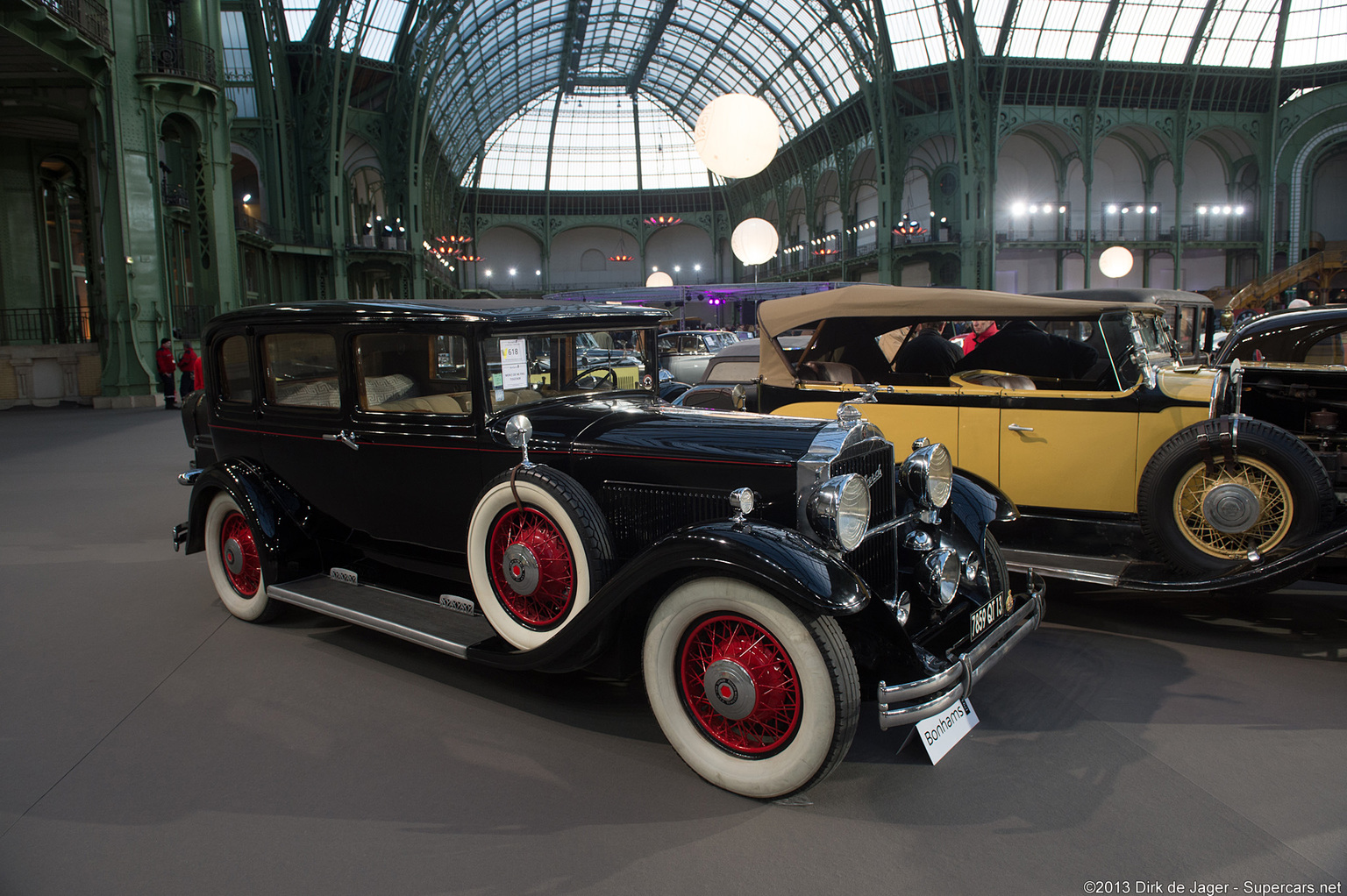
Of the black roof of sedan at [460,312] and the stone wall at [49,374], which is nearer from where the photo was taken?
the black roof of sedan at [460,312]

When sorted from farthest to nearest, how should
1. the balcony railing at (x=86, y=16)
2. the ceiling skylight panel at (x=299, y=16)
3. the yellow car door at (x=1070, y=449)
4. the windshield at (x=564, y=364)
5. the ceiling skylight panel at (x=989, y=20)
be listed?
the ceiling skylight panel at (x=989, y=20) → the ceiling skylight panel at (x=299, y=16) → the balcony railing at (x=86, y=16) → the yellow car door at (x=1070, y=449) → the windshield at (x=564, y=364)

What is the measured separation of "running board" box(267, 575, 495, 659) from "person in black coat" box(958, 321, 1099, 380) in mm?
3973

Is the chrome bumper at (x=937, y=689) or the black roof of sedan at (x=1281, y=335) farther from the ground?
the black roof of sedan at (x=1281, y=335)

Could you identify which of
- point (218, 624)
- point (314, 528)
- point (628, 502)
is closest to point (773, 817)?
point (628, 502)

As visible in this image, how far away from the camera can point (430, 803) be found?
272cm

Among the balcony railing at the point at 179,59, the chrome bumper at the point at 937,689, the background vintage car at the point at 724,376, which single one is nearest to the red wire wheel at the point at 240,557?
the chrome bumper at the point at 937,689

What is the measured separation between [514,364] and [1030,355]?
12.3ft

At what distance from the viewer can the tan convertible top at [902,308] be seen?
15.3 ft

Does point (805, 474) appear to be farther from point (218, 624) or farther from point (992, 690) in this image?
point (218, 624)

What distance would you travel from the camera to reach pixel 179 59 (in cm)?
1655

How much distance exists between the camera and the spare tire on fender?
316 centimetres

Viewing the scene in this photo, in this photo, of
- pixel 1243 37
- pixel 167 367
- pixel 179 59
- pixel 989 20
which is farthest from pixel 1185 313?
pixel 1243 37

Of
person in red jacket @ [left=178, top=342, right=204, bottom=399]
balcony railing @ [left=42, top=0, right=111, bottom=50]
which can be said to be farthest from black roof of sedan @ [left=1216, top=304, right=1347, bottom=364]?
balcony railing @ [left=42, top=0, right=111, bottom=50]

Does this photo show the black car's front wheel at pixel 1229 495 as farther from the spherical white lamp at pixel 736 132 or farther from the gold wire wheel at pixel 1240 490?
the spherical white lamp at pixel 736 132
